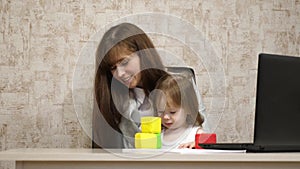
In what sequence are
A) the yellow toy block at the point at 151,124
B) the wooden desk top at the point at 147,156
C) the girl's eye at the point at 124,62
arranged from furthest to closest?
the girl's eye at the point at 124,62, the yellow toy block at the point at 151,124, the wooden desk top at the point at 147,156


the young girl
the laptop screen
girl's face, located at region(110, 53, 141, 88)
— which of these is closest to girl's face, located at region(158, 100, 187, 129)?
the young girl

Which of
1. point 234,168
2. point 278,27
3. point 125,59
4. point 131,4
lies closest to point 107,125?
point 125,59

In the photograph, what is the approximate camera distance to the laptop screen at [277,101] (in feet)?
4.70

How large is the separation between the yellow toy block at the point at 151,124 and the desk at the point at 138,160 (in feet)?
0.48

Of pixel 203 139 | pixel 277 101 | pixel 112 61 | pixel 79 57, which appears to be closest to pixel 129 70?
pixel 112 61

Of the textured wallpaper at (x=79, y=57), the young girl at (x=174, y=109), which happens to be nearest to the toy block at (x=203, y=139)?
the young girl at (x=174, y=109)

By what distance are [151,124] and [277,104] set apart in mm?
378

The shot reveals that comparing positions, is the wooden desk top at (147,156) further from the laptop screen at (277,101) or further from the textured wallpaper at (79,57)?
the textured wallpaper at (79,57)

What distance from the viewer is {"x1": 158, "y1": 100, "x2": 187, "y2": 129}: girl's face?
5.13 ft

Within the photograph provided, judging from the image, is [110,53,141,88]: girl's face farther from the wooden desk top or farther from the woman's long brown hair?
the wooden desk top

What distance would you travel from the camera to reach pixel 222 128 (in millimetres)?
2654

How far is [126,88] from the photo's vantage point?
5.45ft

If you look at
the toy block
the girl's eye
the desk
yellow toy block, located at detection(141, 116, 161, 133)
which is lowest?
the desk

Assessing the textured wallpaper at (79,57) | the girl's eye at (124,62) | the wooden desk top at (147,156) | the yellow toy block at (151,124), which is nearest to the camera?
the wooden desk top at (147,156)
